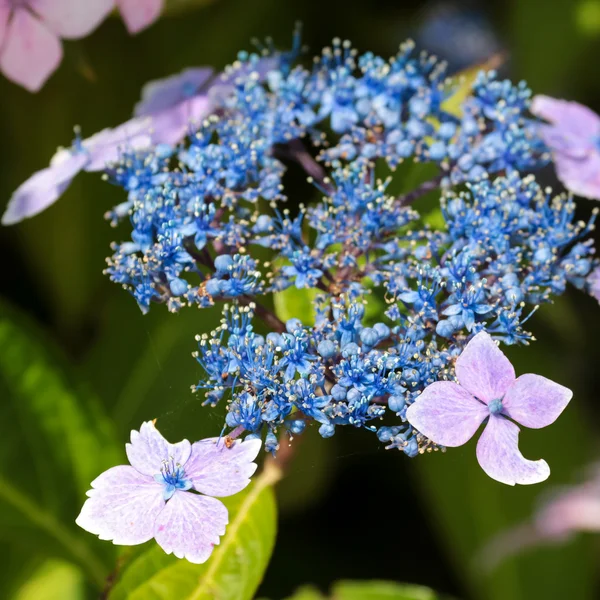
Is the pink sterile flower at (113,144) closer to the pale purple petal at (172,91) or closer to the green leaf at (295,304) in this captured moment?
the pale purple petal at (172,91)

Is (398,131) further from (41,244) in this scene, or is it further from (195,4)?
(41,244)

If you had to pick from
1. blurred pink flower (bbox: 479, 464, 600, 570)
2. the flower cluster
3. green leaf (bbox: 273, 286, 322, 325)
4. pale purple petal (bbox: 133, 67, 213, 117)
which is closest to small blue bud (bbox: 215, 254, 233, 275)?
the flower cluster

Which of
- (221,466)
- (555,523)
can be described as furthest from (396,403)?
(555,523)

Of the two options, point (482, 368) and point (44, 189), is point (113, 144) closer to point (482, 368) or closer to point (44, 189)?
point (44, 189)

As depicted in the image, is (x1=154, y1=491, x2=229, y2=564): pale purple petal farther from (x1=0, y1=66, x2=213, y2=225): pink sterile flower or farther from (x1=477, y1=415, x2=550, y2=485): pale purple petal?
(x1=0, y1=66, x2=213, y2=225): pink sterile flower

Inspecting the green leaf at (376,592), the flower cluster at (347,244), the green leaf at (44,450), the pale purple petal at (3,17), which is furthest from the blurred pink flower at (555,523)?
the pale purple petal at (3,17)

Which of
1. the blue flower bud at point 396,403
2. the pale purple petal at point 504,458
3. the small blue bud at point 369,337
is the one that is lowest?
the pale purple petal at point 504,458

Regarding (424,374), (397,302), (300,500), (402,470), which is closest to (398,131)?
(397,302)
